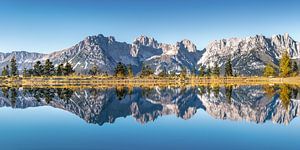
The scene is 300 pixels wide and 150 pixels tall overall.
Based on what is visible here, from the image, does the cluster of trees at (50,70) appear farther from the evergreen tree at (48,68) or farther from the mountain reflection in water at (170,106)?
the mountain reflection in water at (170,106)

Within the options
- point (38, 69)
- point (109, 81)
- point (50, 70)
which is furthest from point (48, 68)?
point (109, 81)

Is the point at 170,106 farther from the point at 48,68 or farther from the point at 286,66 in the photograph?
the point at 48,68

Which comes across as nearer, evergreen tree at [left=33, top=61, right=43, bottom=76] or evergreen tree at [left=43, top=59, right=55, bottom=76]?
evergreen tree at [left=43, top=59, right=55, bottom=76]

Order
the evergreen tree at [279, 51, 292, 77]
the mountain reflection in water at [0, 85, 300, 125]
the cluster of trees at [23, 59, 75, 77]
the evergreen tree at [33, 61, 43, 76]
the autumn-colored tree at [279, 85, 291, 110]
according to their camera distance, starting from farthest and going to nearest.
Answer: the evergreen tree at [33, 61, 43, 76]
the cluster of trees at [23, 59, 75, 77]
the evergreen tree at [279, 51, 292, 77]
the autumn-colored tree at [279, 85, 291, 110]
the mountain reflection in water at [0, 85, 300, 125]

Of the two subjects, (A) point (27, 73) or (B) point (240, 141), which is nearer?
(B) point (240, 141)

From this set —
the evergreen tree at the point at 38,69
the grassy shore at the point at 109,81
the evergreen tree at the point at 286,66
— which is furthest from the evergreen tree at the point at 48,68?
the evergreen tree at the point at 286,66

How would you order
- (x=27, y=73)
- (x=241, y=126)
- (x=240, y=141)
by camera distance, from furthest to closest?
(x=27, y=73) < (x=241, y=126) < (x=240, y=141)

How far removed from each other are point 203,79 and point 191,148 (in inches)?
6364

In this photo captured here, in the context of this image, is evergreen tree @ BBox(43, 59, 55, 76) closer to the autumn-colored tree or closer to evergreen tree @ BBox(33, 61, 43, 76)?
evergreen tree @ BBox(33, 61, 43, 76)

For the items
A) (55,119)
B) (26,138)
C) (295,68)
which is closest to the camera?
(26,138)

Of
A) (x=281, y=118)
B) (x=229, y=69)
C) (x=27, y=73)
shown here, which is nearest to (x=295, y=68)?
(x=229, y=69)

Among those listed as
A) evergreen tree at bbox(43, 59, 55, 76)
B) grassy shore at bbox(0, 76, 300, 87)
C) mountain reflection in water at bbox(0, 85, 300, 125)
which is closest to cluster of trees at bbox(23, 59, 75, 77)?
evergreen tree at bbox(43, 59, 55, 76)

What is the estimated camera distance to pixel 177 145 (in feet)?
76.1

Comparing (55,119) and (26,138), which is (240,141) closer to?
(26,138)
